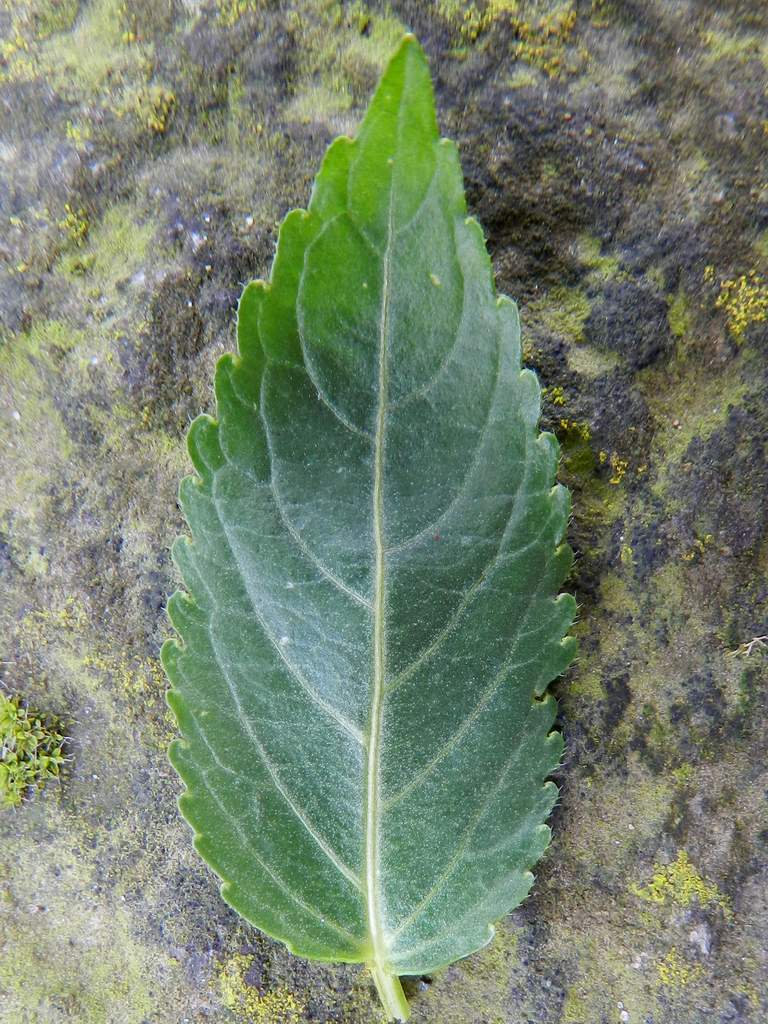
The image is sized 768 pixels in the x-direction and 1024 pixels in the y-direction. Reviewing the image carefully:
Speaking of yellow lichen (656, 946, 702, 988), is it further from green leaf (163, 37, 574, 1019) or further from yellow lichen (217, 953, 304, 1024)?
yellow lichen (217, 953, 304, 1024)

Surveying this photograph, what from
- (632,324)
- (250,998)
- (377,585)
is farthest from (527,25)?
(250,998)

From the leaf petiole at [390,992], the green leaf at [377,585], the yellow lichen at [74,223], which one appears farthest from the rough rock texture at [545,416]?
the green leaf at [377,585]

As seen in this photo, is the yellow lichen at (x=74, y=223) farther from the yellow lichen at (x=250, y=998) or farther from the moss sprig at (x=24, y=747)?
the yellow lichen at (x=250, y=998)

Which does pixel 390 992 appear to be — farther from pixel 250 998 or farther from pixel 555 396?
pixel 555 396

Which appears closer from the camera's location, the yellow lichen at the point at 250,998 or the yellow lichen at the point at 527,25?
the yellow lichen at the point at 527,25

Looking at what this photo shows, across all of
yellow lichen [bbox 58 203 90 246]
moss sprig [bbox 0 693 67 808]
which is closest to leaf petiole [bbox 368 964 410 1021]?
moss sprig [bbox 0 693 67 808]
